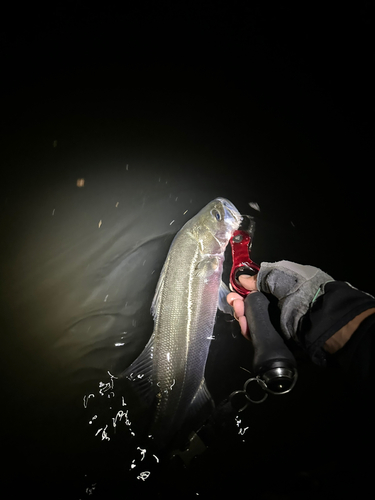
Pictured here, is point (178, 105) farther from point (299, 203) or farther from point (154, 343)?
point (154, 343)

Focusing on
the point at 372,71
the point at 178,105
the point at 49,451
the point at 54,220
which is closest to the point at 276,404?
the point at 49,451

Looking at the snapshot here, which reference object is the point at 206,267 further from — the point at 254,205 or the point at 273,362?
the point at 254,205

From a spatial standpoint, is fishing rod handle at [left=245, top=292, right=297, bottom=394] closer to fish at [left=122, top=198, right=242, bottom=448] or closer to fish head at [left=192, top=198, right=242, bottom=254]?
fish at [left=122, top=198, right=242, bottom=448]

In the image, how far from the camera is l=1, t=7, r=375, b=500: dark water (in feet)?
6.07

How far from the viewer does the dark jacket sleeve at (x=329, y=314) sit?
1.32m

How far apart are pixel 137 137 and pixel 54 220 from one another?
2364 millimetres

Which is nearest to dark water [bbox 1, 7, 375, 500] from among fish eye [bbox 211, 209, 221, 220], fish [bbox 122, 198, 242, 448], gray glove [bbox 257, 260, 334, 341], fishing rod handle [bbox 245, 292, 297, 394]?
fish [bbox 122, 198, 242, 448]

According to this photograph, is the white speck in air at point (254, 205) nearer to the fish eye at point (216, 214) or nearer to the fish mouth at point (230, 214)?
the fish mouth at point (230, 214)

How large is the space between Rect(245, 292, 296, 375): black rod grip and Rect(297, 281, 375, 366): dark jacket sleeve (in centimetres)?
17

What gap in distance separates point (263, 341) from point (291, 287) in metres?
0.54

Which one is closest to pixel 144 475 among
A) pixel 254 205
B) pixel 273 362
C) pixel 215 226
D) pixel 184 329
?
pixel 184 329

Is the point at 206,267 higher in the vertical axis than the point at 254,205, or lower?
lower

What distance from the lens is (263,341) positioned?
1560mm

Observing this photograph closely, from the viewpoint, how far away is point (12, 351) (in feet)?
7.39
